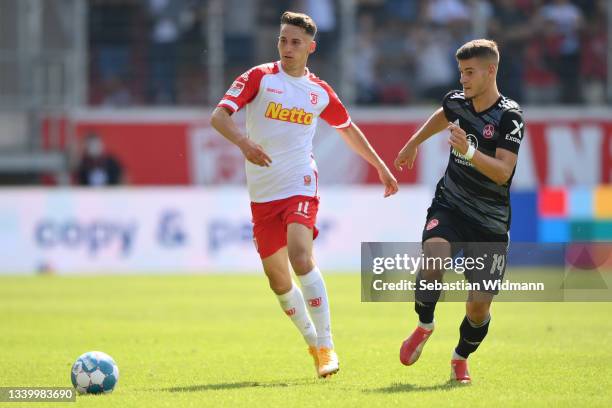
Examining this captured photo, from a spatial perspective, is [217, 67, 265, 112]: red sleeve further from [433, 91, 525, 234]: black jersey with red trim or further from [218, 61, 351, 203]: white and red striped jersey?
[433, 91, 525, 234]: black jersey with red trim

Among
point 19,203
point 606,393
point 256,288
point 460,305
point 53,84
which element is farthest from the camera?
point 53,84

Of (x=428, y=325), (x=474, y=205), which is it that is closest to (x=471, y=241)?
(x=474, y=205)

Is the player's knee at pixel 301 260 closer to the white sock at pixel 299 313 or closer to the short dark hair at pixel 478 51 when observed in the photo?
the white sock at pixel 299 313

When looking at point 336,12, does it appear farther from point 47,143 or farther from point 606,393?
point 606,393

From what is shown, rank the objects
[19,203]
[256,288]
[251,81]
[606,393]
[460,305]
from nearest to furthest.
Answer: [606,393] → [251,81] → [460,305] → [256,288] → [19,203]

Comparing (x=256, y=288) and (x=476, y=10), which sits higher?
(x=476, y=10)

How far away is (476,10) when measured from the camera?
24.5 m

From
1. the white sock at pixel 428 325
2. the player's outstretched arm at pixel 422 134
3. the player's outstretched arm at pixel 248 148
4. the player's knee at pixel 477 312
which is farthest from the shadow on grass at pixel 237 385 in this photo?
the player's outstretched arm at pixel 422 134

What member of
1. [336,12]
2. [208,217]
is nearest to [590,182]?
[336,12]

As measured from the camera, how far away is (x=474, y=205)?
327 inches

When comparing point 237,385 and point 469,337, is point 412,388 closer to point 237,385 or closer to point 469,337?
point 469,337

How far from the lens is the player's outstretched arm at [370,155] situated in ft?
30.0

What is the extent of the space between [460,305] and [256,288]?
3501 mm

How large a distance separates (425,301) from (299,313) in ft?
3.57
